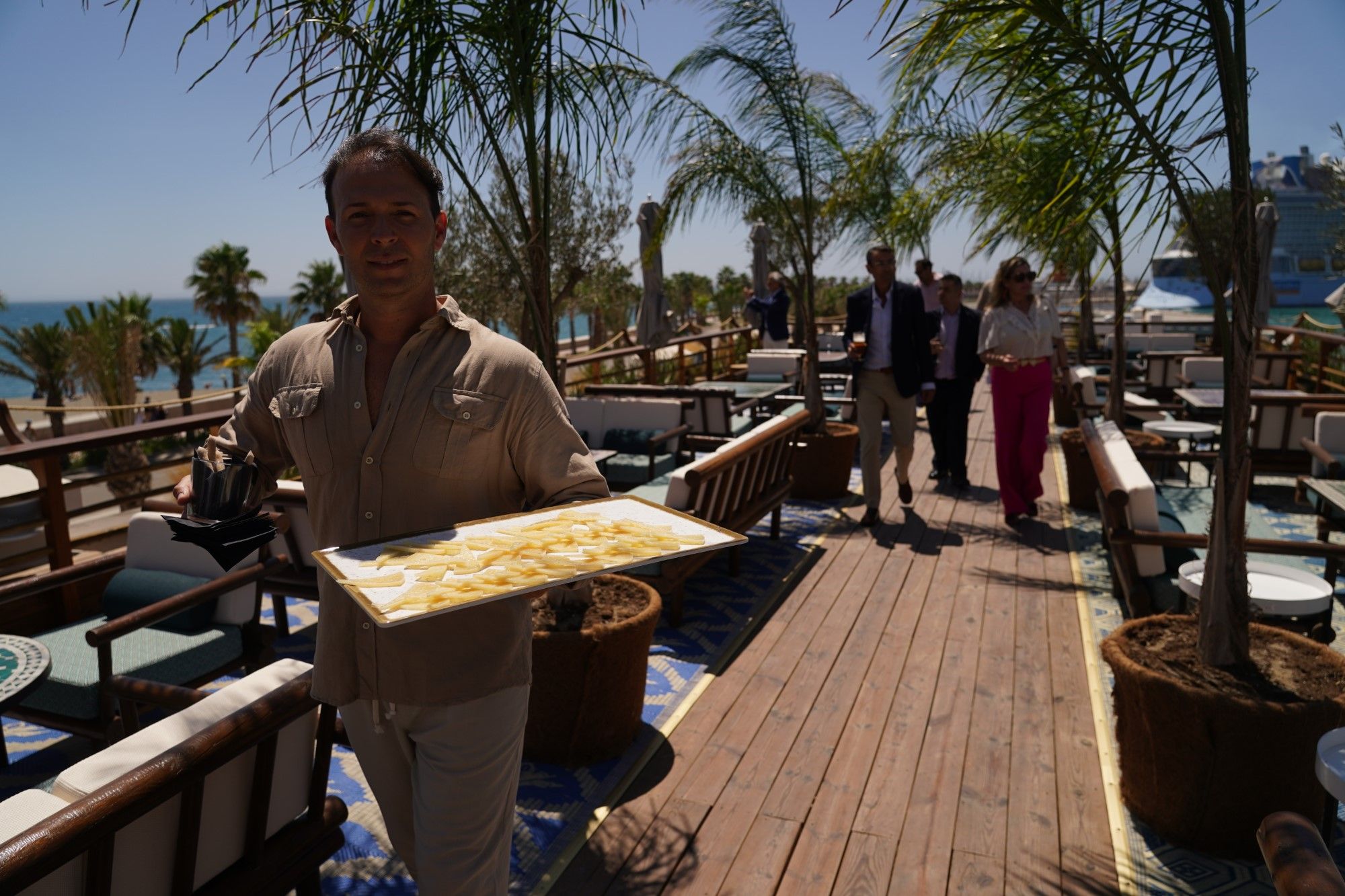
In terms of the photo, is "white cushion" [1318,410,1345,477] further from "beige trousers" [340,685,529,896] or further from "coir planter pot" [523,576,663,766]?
"beige trousers" [340,685,529,896]

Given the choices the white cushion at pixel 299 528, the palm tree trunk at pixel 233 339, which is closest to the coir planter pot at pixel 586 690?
the white cushion at pixel 299 528

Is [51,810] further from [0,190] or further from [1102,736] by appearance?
[0,190]

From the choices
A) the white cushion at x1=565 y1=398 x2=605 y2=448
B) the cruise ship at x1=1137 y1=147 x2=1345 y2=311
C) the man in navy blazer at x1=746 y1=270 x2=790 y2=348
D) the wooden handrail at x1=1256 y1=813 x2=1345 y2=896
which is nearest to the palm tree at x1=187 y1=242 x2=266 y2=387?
the man in navy blazer at x1=746 y1=270 x2=790 y2=348

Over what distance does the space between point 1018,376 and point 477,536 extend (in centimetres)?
544

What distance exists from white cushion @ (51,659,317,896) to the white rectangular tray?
440 mm

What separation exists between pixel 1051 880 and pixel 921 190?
6.58 m

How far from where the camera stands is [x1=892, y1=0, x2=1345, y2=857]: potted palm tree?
2.43m

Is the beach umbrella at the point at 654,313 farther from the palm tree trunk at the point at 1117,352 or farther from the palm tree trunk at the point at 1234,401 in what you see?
the palm tree trunk at the point at 1234,401

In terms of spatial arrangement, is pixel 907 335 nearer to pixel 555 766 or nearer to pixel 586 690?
pixel 586 690

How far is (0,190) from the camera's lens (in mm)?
195750

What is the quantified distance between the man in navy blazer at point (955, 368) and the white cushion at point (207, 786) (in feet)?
20.7

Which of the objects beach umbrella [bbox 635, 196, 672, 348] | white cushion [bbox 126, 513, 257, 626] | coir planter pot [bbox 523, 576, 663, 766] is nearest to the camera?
coir planter pot [bbox 523, 576, 663, 766]

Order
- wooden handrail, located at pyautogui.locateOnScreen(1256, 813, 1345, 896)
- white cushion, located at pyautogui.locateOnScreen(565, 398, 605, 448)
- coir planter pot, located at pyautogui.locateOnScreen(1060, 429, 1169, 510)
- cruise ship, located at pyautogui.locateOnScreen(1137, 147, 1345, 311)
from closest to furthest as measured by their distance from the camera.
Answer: wooden handrail, located at pyautogui.locateOnScreen(1256, 813, 1345, 896) < coir planter pot, located at pyautogui.locateOnScreen(1060, 429, 1169, 510) < white cushion, located at pyautogui.locateOnScreen(565, 398, 605, 448) < cruise ship, located at pyautogui.locateOnScreen(1137, 147, 1345, 311)

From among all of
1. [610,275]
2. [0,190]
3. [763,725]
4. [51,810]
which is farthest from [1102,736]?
[0,190]
